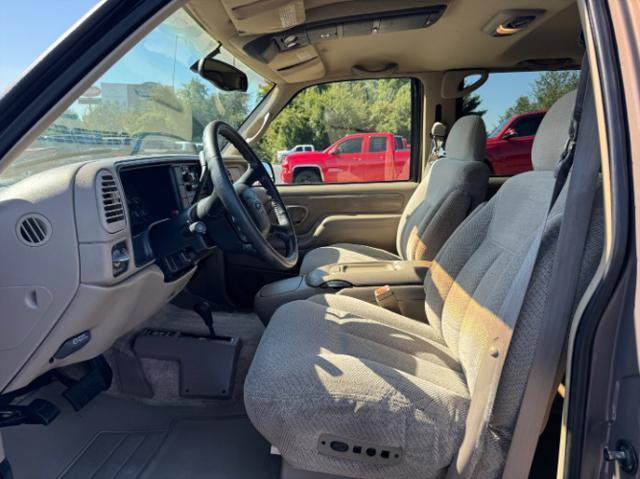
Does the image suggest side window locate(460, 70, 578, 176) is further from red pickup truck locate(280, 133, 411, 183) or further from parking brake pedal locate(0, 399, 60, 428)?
parking brake pedal locate(0, 399, 60, 428)

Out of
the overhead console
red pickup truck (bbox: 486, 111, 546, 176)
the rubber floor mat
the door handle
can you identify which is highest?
the overhead console

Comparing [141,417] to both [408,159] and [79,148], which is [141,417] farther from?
[408,159]

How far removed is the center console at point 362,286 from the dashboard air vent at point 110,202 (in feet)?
2.73

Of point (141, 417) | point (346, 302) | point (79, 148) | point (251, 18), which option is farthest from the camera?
point (251, 18)

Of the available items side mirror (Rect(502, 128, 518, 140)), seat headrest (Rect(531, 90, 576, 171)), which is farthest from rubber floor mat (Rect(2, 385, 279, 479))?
side mirror (Rect(502, 128, 518, 140))

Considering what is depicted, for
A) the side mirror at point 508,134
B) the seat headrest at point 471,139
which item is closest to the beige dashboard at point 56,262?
the seat headrest at point 471,139

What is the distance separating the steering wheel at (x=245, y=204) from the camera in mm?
1221

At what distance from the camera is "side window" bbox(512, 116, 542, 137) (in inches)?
102

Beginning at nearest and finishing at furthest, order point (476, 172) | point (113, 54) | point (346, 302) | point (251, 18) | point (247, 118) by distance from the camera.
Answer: point (113, 54) → point (346, 302) → point (251, 18) → point (476, 172) → point (247, 118)

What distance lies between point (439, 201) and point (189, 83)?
4.32ft

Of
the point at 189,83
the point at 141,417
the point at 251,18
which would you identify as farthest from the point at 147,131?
the point at 141,417

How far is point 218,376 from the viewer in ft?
5.26

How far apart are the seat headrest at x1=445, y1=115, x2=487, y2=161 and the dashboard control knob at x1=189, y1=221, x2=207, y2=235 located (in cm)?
140

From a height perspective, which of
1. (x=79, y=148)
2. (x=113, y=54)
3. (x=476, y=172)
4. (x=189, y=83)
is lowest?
(x=476, y=172)
